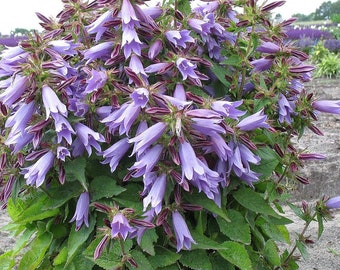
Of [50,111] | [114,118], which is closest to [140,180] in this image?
[114,118]

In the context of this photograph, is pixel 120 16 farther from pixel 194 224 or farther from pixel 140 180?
pixel 194 224

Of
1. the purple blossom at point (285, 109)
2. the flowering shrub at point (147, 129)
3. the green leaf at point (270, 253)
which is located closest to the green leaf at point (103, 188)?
the flowering shrub at point (147, 129)

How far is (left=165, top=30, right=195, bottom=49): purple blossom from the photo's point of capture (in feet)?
6.13

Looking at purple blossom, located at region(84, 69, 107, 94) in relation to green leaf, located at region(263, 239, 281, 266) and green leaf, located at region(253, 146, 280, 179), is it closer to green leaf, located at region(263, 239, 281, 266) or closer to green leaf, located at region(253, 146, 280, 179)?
green leaf, located at region(253, 146, 280, 179)

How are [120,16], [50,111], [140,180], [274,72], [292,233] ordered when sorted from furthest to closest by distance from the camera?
1. [292,233]
2. [274,72]
3. [140,180]
4. [120,16]
5. [50,111]

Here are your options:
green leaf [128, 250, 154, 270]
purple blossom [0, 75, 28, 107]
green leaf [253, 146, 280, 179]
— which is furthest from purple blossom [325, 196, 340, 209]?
purple blossom [0, 75, 28, 107]

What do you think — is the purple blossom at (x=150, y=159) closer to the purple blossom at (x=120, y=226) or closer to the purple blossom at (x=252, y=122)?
the purple blossom at (x=120, y=226)

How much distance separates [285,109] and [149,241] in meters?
0.71

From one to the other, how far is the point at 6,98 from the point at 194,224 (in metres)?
0.84

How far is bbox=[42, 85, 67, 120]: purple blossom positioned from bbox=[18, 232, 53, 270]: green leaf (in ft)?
2.08

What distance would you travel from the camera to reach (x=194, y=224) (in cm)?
211

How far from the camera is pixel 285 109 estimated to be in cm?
211

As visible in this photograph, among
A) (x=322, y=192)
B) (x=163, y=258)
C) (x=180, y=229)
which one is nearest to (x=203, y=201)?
(x=180, y=229)

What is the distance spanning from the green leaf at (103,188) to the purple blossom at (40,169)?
0.19m
